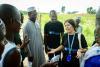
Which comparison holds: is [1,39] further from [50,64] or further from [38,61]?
[38,61]

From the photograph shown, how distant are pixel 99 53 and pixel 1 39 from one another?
767 millimetres

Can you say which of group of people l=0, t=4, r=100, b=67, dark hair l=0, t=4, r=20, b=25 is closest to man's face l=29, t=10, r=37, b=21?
group of people l=0, t=4, r=100, b=67

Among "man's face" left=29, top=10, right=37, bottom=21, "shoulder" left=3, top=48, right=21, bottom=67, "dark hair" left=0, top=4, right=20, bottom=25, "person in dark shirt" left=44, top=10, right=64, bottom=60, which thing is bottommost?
"person in dark shirt" left=44, top=10, right=64, bottom=60

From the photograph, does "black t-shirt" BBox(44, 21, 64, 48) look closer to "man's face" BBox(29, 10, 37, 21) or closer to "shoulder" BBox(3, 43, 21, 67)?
"man's face" BBox(29, 10, 37, 21)

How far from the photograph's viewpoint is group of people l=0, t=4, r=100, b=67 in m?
2.43

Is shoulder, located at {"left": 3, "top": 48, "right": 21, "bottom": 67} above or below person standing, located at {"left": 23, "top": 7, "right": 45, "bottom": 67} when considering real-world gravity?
above

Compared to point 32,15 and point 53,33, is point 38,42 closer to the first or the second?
point 32,15

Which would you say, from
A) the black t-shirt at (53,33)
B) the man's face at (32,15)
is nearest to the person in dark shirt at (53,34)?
the black t-shirt at (53,33)

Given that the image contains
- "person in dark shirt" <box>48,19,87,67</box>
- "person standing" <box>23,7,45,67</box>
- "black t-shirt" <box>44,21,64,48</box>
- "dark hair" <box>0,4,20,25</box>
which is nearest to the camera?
"dark hair" <box>0,4,20,25</box>

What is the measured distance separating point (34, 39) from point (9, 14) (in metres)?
3.41

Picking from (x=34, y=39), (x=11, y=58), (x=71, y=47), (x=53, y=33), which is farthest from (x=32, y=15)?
(x=11, y=58)

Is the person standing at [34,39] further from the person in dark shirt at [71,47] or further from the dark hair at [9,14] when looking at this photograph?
the dark hair at [9,14]

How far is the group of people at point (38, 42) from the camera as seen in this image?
7.97 feet

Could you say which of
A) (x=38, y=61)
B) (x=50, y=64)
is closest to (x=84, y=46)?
(x=38, y=61)
